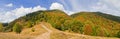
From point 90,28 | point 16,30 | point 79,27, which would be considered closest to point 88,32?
point 90,28

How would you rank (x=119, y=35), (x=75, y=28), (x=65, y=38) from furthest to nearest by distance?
(x=75, y=28), (x=119, y=35), (x=65, y=38)

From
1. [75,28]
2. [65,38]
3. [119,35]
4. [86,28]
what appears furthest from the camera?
[75,28]

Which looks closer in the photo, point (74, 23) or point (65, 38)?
point (65, 38)

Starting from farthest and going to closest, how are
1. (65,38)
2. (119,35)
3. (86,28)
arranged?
(86,28) → (119,35) → (65,38)

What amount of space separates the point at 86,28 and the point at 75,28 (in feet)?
81.4

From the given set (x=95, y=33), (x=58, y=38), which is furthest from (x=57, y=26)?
(x=58, y=38)

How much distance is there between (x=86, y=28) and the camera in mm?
163750

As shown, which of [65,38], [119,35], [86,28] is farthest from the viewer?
[86,28]

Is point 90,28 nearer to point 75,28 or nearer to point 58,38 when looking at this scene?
point 75,28

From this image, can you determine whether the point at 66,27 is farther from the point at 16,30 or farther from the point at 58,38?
the point at 58,38

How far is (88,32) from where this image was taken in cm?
15538

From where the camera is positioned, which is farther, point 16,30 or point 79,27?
point 79,27

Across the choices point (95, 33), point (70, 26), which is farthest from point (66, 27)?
point (95, 33)

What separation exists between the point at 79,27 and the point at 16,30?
51.3m
